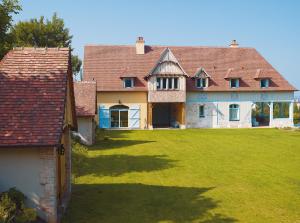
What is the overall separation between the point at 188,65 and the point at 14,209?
3478 cm

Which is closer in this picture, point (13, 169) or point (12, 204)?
point (12, 204)

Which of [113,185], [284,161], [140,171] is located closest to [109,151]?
[140,171]

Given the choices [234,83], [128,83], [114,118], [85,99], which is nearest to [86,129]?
[85,99]

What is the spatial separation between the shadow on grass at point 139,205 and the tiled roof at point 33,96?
3.32m

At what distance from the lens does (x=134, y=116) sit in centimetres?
4081

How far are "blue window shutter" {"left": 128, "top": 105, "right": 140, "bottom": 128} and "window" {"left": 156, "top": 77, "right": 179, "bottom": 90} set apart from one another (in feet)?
9.95

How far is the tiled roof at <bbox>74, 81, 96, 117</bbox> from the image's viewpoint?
28.1 metres

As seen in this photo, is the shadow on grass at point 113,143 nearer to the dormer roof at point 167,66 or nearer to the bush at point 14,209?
the dormer roof at point 167,66

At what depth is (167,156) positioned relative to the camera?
80.1ft

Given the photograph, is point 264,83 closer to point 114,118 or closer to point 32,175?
point 114,118

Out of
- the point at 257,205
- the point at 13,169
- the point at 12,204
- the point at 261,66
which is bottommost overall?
the point at 257,205

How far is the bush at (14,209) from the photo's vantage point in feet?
32.3

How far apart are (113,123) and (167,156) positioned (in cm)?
1710

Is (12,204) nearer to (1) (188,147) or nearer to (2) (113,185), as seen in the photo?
(2) (113,185)
